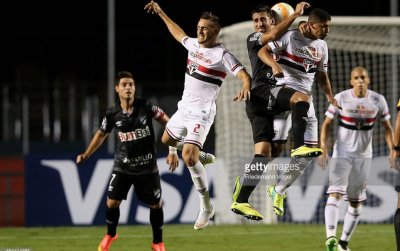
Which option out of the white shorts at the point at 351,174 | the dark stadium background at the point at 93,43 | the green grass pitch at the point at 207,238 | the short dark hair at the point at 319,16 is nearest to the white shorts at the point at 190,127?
the short dark hair at the point at 319,16

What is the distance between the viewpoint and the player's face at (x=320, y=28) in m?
10.0

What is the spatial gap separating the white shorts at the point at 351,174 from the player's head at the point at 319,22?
3183 mm

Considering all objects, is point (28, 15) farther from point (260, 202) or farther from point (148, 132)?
point (148, 132)

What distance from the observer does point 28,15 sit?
2947cm

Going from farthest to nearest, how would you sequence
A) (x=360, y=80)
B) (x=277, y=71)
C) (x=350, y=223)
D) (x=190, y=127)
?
(x=360, y=80) < (x=350, y=223) < (x=190, y=127) < (x=277, y=71)

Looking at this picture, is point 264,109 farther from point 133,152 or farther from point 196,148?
→ point 133,152

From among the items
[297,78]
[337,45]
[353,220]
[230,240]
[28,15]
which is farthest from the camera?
[28,15]

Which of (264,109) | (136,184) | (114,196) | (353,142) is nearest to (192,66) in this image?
(264,109)

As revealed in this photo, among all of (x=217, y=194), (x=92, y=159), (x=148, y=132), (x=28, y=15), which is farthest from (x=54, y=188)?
(x=28, y=15)

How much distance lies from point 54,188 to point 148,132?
4.84 m

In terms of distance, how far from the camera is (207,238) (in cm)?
1445

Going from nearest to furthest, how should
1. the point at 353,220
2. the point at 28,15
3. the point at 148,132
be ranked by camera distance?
the point at 148,132
the point at 353,220
the point at 28,15

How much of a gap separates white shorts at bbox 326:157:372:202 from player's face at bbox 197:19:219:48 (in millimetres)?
3131

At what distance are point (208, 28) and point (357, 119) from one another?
3.48 meters
